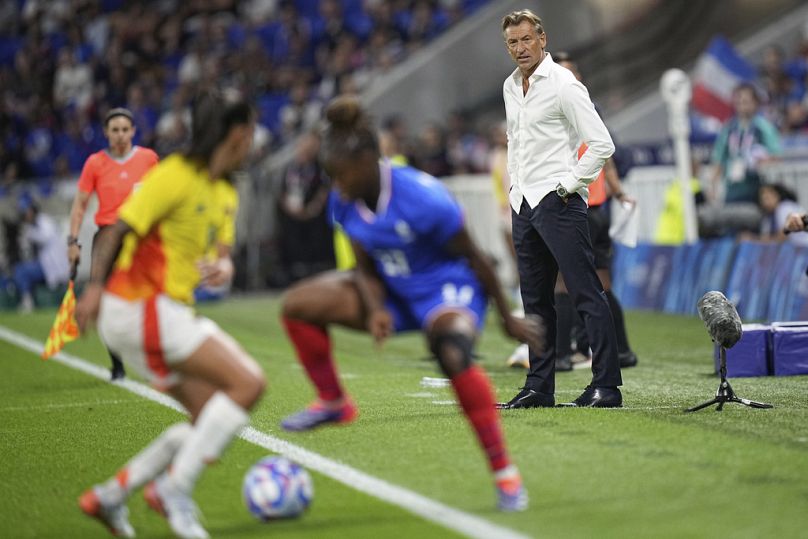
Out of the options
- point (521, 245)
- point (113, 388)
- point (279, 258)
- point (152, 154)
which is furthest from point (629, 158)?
point (279, 258)

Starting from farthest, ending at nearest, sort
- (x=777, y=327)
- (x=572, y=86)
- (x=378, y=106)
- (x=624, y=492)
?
(x=378, y=106) → (x=777, y=327) → (x=572, y=86) → (x=624, y=492)

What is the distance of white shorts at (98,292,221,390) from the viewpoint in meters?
5.68

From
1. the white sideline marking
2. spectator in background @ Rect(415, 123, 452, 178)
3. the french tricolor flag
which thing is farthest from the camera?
spectator in background @ Rect(415, 123, 452, 178)

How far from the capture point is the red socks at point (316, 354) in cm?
618

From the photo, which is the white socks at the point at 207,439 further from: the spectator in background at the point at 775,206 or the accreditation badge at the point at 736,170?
the accreditation badge at the point at 736,170

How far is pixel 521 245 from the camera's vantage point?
8539 millimetres

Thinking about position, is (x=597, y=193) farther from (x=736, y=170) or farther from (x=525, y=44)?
(x=736, y=170)

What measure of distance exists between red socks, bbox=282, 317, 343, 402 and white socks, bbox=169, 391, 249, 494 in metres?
0.69

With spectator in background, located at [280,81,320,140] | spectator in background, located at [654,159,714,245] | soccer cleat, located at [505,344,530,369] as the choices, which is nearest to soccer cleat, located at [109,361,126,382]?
soccer cleat, located at [505,344,530,369]

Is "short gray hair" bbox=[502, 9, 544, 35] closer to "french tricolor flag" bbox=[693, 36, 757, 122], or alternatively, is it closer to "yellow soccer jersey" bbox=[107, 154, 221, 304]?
"yellow soccer jersey" bbox=[107, 154, 221, 304]

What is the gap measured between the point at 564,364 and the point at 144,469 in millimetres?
5584

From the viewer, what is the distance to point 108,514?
5715 millimetres

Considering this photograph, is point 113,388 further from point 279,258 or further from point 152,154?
point 279,258

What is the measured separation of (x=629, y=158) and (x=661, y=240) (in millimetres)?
6262
